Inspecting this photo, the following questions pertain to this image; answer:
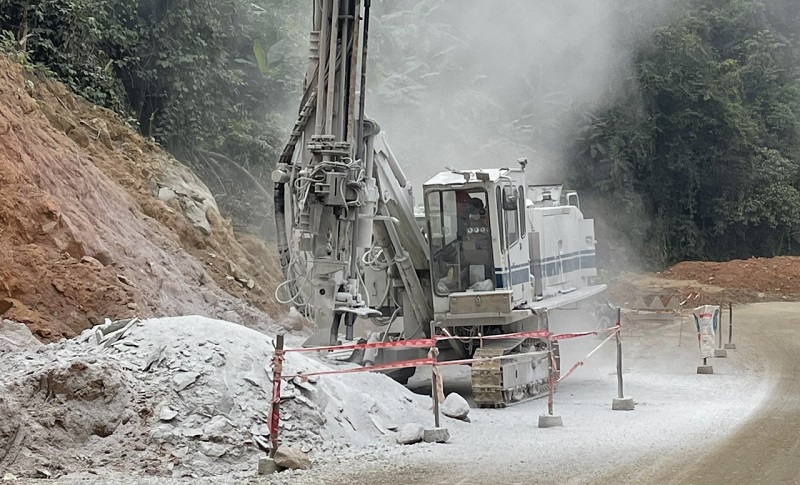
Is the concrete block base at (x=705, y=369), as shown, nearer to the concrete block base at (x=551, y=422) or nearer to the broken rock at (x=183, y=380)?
the concrete block base at (x=551, y=422)

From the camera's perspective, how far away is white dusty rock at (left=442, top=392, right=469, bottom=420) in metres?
12.5

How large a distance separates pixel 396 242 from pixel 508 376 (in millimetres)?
2490

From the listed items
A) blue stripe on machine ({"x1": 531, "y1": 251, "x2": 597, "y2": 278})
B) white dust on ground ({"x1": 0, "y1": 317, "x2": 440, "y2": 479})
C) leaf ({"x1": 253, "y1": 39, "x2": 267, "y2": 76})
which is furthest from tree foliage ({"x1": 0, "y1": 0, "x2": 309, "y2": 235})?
white dust on ground ({"x1": 0, "y1": 317, "x2": 440, "y2": 479})

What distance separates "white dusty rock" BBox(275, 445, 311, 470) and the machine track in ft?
15.6

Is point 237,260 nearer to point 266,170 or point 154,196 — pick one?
point 154,196

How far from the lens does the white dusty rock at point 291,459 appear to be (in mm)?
9312

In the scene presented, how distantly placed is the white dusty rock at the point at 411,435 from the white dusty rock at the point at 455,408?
1.32 metres

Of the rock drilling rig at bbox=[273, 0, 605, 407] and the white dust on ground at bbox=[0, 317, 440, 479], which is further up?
the rock drilling rig at bbox=[273, 0, 605, 407]

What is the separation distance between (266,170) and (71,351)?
1393cm

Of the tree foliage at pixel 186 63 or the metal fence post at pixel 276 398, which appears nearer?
the metal fence post at pixel 276 398

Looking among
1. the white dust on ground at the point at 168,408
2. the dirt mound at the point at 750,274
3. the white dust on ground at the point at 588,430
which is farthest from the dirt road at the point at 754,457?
the dirt mound at the point at 750,274

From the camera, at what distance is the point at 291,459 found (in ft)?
30.6

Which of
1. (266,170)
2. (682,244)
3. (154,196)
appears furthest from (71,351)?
(682,244)

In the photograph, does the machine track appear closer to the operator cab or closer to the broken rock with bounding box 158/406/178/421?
the operator cab
